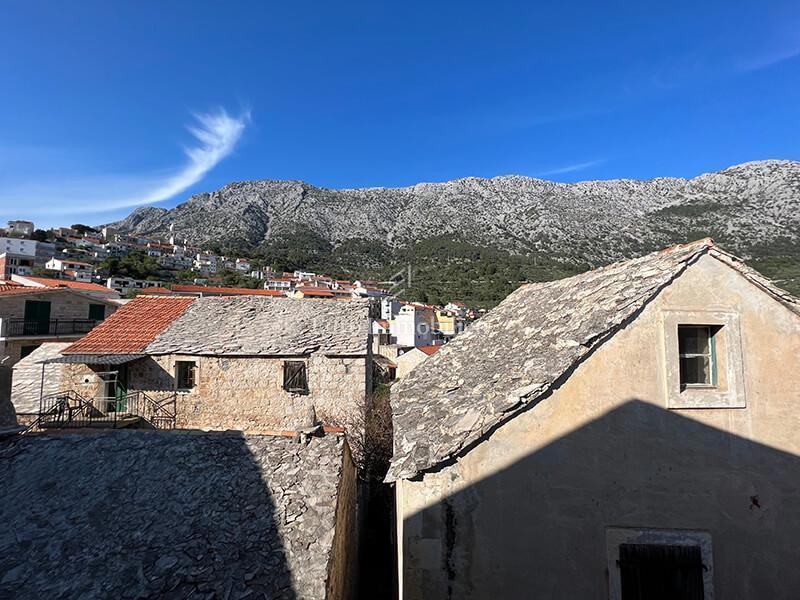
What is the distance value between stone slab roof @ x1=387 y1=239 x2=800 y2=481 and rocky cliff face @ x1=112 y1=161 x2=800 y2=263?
316ft

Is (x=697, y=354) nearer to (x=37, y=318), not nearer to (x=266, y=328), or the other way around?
(x=266, y=328)

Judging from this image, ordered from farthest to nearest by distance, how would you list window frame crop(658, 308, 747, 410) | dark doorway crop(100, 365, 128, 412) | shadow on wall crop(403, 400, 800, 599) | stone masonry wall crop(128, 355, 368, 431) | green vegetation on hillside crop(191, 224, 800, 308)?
1. green vegetation on hillside crop(191, 224, 800, 308)
2. dark doorway crop(100, 365, 128, 412)
3. stone masonry wall crop(128, 355, 368, 431)
4. window frame crop(658, 308, 747, 410)
5. shadow on wall crop(403, 400, 800, 599)

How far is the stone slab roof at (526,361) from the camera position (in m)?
4.70

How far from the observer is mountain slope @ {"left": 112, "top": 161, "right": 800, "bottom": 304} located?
308ft

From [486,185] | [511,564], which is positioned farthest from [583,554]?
[486,185]

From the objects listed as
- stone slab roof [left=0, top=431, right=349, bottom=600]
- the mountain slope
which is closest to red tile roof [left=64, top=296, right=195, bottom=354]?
stone slab roof [left=0, top=431, right=349, bottom=600]

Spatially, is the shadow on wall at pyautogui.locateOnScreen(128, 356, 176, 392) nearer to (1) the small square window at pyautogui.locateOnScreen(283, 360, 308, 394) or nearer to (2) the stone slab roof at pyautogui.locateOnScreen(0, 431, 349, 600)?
(1) the small square window at pyautogui.locateOnScreen(283, 360, 308, 394)

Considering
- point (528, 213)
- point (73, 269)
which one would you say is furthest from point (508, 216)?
point (73, 269)

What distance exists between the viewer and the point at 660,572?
4730 millimetres

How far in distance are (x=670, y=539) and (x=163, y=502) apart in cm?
641

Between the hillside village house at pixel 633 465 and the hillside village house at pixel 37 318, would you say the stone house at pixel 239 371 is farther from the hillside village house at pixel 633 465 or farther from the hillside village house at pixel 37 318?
the hillside village house at pixel 37 318

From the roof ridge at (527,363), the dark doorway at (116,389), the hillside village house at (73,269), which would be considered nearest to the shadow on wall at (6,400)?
the roof ridge at (527,363)

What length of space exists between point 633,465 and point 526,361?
1757 mm

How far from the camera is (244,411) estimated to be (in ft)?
48.2
